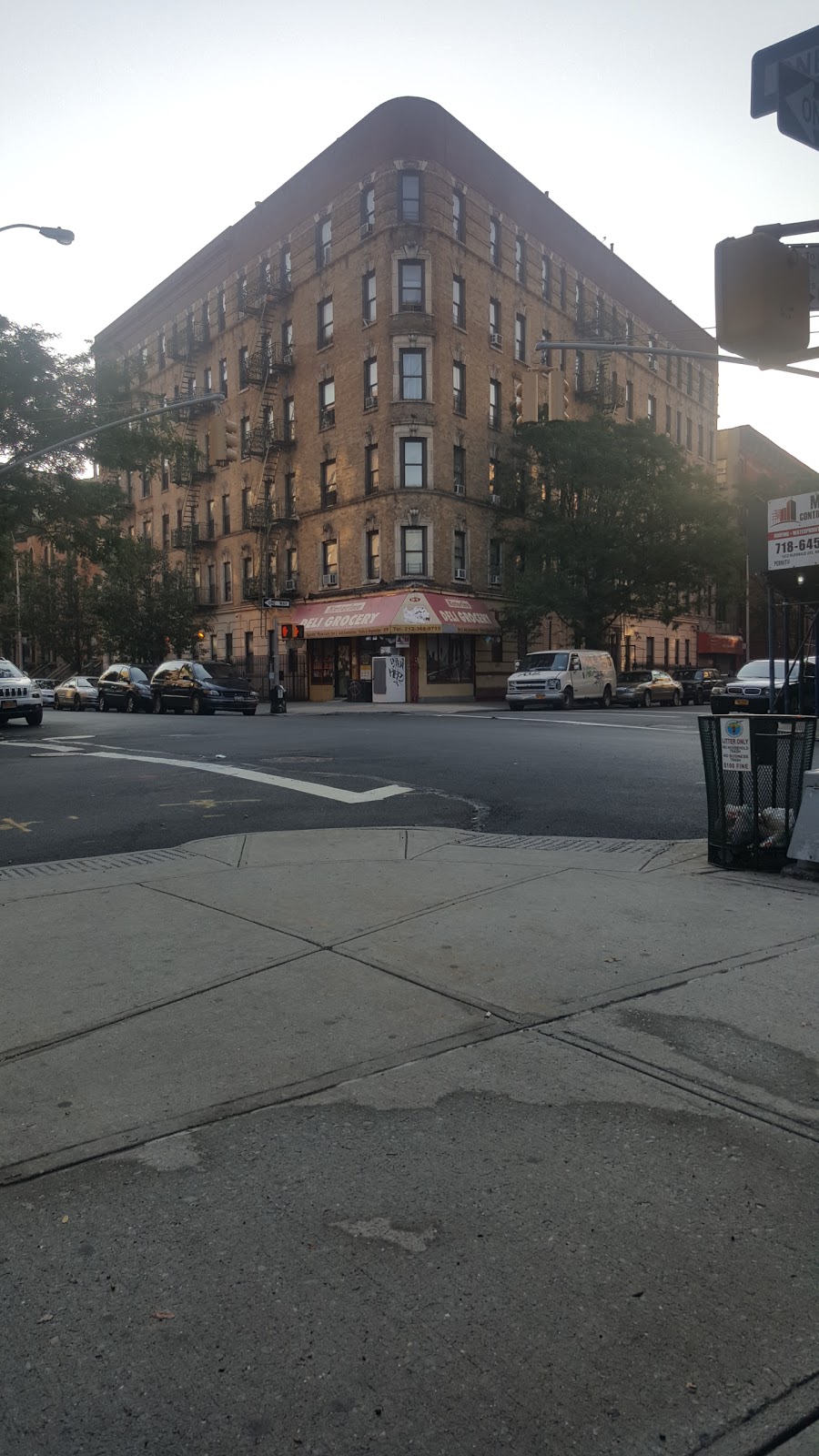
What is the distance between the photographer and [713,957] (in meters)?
4.76

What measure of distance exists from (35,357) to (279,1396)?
2830cm

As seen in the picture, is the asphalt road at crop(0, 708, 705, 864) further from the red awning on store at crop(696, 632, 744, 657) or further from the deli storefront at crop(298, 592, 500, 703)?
the red awning on store at crop(696, 632, 744, 657)

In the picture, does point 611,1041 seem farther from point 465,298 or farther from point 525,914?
point 465,298

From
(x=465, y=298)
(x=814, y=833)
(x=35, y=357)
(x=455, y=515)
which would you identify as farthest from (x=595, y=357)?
(x=814, y=833)

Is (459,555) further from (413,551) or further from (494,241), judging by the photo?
(494,241)

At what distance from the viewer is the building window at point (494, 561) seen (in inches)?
1668

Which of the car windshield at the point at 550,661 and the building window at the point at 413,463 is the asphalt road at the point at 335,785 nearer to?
the car windshield at the point at 550,661

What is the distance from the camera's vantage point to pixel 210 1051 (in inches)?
143

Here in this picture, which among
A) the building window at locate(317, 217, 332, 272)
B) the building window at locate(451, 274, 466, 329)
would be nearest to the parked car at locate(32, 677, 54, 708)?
the building window at locate(317, 217, 332, 272)

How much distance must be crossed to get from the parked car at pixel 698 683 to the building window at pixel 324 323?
2164cm

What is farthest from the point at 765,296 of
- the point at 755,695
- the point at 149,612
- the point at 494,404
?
the point at 149,612

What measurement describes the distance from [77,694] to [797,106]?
38.7m

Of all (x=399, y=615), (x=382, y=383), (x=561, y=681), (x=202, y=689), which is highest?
(x=382, y=383)

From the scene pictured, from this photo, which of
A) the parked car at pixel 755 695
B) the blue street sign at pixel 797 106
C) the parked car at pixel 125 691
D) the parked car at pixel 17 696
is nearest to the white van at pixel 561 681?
the parked car at pixel 755 695
